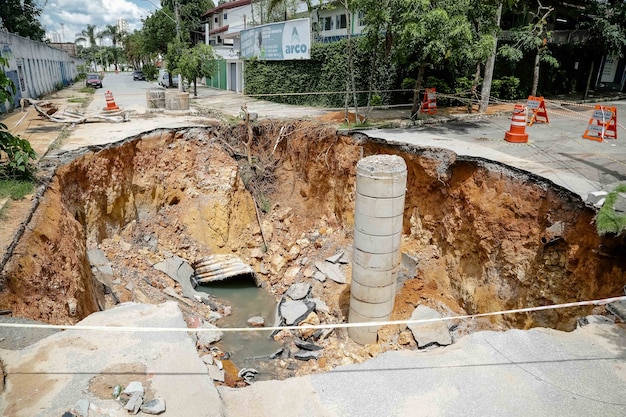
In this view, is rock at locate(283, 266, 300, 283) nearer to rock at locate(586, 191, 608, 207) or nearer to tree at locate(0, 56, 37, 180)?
tree at locate(0, 56, 37, 180)

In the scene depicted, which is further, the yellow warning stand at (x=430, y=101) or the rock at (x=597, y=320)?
the yellow warning stand at (x=430, y=101)

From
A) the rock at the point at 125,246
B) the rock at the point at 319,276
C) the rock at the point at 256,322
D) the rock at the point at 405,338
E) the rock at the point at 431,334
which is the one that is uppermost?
the rock at the point at 125,246

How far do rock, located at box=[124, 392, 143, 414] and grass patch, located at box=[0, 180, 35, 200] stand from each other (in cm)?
645

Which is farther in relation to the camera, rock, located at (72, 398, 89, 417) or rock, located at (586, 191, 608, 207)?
rock, located at (586, 191, 608, 207)

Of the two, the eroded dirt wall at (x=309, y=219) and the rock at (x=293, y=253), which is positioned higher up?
the eroded dirt wall at (x=309, y=219)

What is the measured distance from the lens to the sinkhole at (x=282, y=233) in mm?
7371

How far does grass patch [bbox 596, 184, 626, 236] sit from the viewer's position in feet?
20.6

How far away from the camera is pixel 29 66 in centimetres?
2394

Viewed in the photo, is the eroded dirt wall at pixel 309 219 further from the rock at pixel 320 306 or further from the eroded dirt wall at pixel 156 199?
the rock at pixel 320 306

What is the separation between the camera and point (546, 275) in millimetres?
7816

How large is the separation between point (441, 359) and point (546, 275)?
4361 millimetres

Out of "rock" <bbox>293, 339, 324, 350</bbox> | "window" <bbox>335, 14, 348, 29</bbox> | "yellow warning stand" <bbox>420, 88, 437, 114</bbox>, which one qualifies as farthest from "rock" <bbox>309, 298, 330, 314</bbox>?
"window" <bbox>335, 14, 348, 29</bbox>

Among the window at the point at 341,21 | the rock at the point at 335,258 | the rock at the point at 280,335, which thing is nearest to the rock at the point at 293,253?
the rock at the point at 335,258

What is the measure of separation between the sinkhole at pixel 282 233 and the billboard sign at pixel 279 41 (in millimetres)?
8159
